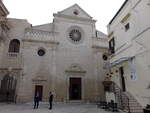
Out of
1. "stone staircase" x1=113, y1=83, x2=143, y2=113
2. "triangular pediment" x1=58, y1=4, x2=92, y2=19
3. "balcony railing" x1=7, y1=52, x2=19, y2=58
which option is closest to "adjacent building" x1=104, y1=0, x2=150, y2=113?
"stone staircase" x1=113, y1=83, x2=143, y2=113

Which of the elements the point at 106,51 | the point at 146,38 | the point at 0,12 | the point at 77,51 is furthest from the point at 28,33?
the point at 146,38

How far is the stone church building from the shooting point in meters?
14.9

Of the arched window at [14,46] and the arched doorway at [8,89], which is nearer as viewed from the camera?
the arched doorway at [8,89]

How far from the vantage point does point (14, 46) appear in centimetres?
1587

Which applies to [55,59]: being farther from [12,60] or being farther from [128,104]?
[128,104]

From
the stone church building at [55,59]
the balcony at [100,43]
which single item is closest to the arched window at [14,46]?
the stone church building at [55,59]

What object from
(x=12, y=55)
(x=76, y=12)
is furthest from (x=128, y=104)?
(x=76, y=12)

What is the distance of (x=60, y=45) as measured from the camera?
679 inches

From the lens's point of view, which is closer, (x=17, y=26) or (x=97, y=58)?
(x=17, y=26)

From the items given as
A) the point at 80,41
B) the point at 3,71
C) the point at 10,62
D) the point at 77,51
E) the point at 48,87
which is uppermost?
the point at 80,41

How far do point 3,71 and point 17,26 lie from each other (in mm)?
5888

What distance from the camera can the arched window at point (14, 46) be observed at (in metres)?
15.7

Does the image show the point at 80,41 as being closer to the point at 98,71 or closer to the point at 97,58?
the point at 97,58

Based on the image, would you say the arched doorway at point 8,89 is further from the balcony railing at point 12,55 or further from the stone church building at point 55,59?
the balcony railing at point 12,55
